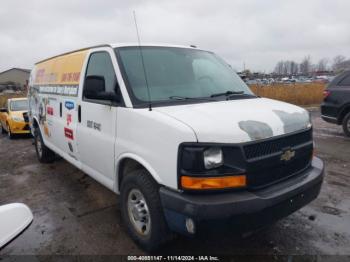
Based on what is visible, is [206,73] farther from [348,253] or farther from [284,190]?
[348,253]

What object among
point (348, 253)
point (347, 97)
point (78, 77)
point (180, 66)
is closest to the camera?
point (348, 253)

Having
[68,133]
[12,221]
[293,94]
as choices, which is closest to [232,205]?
[12,221]

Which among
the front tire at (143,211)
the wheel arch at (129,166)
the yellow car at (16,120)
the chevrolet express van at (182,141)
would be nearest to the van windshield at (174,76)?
the chevrolet express van at (182,141)

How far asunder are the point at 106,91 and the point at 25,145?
7199mm

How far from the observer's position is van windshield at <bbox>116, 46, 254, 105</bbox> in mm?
3262

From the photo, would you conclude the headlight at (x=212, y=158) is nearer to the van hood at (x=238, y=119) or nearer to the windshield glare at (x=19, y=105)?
the van hood at (x=238, y=119)

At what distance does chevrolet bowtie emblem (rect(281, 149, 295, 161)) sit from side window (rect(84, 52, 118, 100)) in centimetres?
184

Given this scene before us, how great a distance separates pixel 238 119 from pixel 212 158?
445 mm

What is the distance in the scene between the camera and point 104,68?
3.68 m

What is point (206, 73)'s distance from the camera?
3.83 m

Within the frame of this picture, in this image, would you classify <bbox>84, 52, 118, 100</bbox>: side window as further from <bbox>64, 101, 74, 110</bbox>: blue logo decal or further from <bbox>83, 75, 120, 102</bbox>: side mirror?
<bbox>64, 101, 74, 110</bbox>: blue logo decal

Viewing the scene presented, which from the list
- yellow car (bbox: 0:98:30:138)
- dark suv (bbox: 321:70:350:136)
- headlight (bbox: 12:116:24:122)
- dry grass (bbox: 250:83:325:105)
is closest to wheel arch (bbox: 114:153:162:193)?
dark suv (bbox: 321:70:350:136)

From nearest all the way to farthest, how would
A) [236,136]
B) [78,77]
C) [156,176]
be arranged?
[236,136], [156,176], [78,77]

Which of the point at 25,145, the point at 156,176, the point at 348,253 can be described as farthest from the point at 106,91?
the point at 25,145
